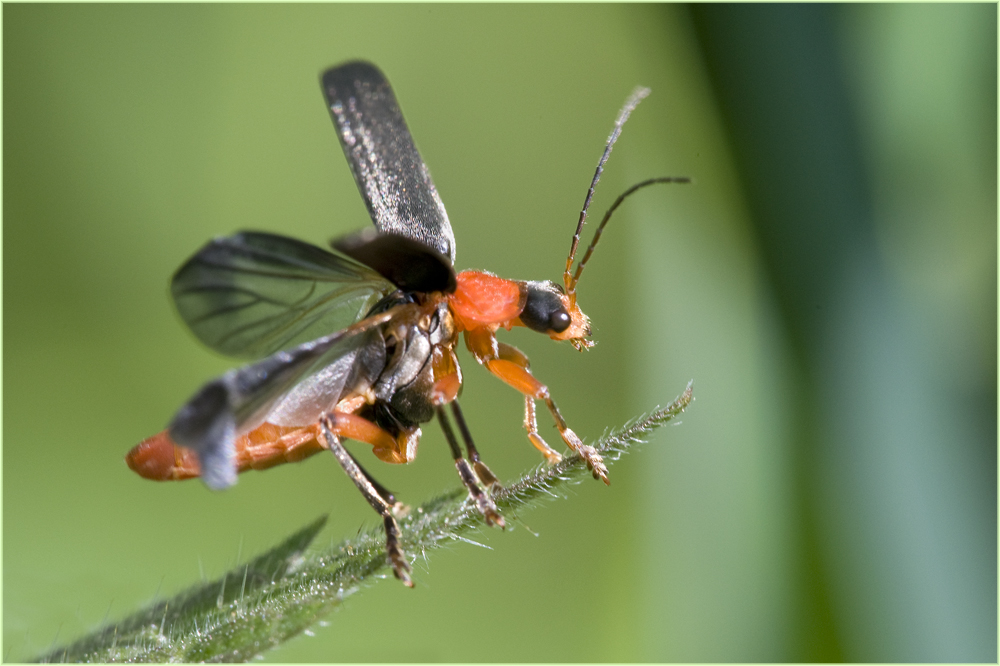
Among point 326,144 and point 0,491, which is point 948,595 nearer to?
point 326,144

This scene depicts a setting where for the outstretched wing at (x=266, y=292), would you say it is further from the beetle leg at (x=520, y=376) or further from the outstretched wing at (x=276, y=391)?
the beetle leg at (x=520, y=376)

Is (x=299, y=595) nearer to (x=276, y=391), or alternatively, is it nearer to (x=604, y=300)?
(x=276, y=391)

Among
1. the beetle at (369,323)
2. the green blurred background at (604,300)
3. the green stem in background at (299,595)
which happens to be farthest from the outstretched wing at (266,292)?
the green blurred background at (604,300)

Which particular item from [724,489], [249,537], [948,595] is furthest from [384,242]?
[948,595]

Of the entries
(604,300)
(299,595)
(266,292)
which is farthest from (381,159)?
(604,300)

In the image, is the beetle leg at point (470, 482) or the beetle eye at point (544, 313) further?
the beetle eye at point (544, 313)

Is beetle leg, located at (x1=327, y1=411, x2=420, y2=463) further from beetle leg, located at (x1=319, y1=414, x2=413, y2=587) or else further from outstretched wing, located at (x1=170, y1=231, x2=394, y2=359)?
outstretched wing, located at (x1=170, y1=231, x2=394, y2=359)

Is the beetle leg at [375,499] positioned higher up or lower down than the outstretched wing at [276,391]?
lower down
